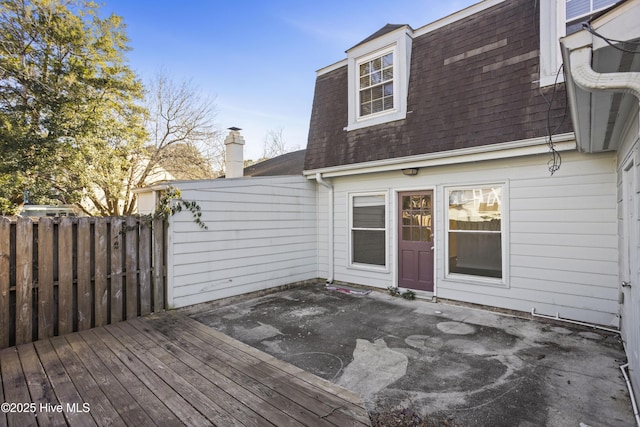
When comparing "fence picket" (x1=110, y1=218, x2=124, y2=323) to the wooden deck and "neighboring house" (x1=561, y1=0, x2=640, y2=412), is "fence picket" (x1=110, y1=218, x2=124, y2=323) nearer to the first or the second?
the wooden deck

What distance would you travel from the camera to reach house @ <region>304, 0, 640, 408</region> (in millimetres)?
3945

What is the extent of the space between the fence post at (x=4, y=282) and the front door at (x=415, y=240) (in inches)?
219

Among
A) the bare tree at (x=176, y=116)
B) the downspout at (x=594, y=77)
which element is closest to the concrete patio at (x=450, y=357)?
the downspout at (x=594, y=77)

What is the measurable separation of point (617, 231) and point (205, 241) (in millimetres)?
5731

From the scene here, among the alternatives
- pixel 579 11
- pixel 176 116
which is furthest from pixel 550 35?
pixel 176 116

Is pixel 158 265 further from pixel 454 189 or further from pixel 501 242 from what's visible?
pixel 501 242

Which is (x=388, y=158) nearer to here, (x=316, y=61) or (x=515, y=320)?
(x=515, y=320)

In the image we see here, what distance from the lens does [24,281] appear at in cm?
355

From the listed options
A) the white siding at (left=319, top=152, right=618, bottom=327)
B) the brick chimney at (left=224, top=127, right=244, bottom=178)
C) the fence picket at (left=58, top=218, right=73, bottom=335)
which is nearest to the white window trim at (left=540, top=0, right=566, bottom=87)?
the white siding at (left=319, top=152, right=618, bottom=327)

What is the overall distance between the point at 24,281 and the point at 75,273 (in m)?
0.48

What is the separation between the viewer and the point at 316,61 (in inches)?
508

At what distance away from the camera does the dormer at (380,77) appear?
580 centimetres

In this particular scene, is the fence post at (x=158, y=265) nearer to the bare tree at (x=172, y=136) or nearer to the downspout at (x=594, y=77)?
the downspout at (x=594, y=77)

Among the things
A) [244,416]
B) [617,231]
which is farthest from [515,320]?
[244,416]
